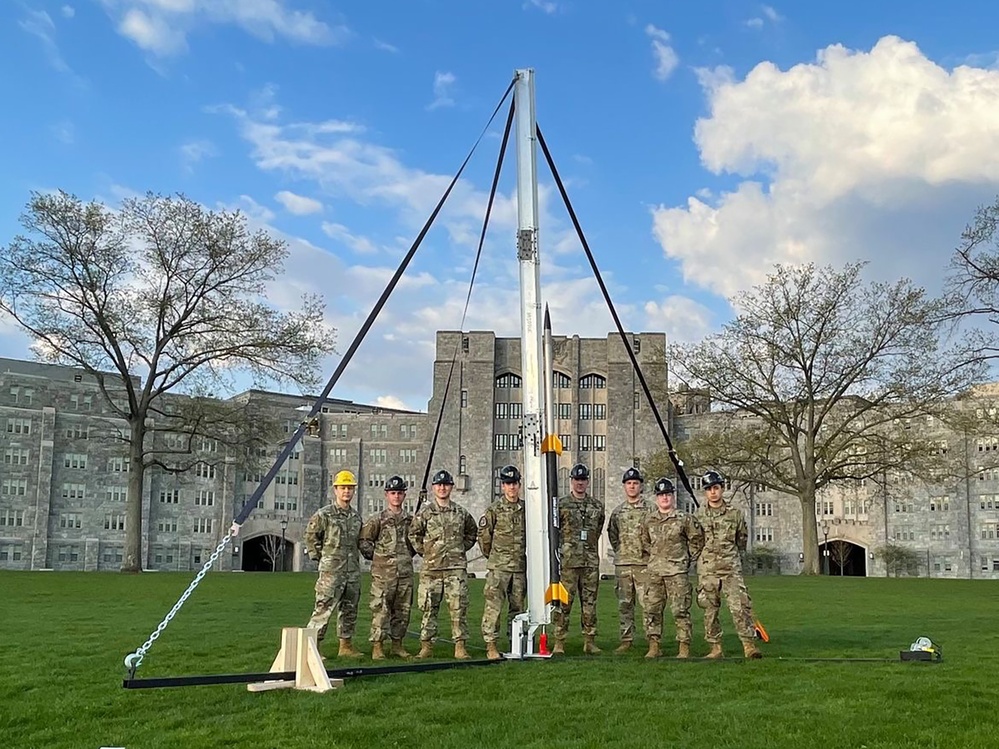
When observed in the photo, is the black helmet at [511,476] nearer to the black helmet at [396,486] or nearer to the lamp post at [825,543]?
the black helmet at [396,486]

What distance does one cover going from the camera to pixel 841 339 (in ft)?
145

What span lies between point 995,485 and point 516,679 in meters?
83.6

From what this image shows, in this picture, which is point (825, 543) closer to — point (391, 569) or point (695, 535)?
point (695, 535)

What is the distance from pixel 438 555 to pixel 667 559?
2913 mm

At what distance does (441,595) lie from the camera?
13.0 m

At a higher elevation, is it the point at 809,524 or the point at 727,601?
the point at 809,524

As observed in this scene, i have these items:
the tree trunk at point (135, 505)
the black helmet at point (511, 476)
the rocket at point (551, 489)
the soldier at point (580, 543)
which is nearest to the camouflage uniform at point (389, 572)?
the black helmet at point (511, 476)

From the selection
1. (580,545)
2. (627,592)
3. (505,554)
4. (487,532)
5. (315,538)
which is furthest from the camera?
(580,545)

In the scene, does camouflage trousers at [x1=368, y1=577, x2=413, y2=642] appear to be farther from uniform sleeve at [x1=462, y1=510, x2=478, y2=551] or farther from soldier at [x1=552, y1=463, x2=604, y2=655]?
soldier at [x1=552, y1=463, x2=604, y2=655]

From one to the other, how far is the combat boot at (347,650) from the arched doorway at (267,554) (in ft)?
278

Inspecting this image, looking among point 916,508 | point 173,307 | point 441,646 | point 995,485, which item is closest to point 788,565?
point 916,508

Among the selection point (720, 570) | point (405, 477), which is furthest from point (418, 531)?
point (405, 477)

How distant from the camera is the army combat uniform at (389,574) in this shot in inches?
503

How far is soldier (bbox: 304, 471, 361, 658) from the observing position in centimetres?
1241
